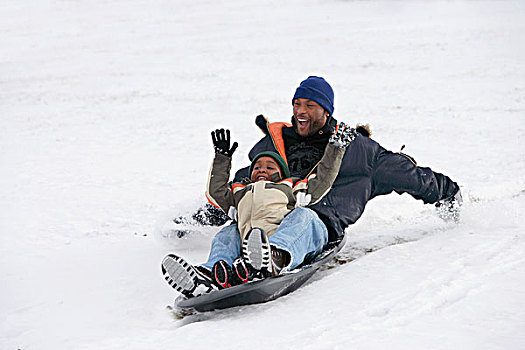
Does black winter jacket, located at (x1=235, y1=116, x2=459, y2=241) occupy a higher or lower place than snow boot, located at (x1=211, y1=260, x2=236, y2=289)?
higher

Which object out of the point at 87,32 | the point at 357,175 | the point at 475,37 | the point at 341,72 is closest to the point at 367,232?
the point at 357,175

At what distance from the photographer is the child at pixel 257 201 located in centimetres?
280

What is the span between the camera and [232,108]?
9.50 metres

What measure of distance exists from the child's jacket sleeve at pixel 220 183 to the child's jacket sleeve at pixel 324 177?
1.31 ft

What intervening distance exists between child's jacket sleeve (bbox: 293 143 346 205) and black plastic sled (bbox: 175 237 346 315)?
1.63ft

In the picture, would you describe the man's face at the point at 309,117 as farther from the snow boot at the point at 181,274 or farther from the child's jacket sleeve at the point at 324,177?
the snow boot at the point at 181,274

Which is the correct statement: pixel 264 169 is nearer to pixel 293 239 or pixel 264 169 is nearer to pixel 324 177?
pixel 324 177

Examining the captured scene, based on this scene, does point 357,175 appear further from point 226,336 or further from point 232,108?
point 232,108

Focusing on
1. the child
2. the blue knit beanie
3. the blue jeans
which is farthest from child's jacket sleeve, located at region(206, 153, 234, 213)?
the blue knit beanie

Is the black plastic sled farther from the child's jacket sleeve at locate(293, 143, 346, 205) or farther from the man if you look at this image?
the man

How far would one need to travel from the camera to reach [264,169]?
136 inches

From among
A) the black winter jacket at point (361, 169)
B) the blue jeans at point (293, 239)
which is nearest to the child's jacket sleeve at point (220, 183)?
the blue jeans at point (293, 239)

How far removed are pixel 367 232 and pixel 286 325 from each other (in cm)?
169

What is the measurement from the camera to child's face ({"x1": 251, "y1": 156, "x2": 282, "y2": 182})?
11.3 ft
